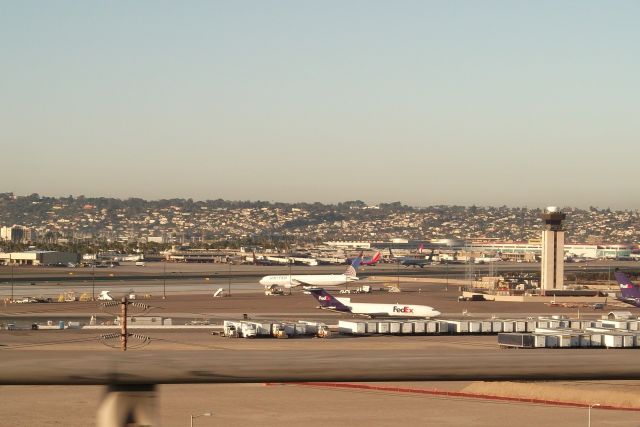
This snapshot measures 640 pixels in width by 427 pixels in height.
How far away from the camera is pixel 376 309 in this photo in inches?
2496

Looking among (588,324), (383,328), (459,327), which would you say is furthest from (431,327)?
(588,324)

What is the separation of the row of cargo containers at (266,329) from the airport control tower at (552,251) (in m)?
44.7

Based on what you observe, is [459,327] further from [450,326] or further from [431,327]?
[431,327]

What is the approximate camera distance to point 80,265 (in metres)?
166

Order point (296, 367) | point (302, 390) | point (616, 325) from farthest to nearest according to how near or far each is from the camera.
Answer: point (616, 325) → point (302, 390) → point (296, 367)

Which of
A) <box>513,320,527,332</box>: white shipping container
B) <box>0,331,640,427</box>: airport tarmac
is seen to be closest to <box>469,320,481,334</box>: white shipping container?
<box>513,320,527,332</box>: white shipping container

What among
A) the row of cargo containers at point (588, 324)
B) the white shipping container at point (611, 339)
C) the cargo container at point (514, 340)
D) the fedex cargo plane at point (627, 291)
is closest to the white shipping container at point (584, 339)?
the white shipping container at point (611, 339)

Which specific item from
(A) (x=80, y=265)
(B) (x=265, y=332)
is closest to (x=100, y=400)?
(B) (x=265, y=332)

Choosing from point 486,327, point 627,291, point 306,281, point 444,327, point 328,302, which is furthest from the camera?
point 306,281

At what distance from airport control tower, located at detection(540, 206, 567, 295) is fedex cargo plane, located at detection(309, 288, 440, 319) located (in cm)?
3060

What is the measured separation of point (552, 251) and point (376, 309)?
35.0 meters

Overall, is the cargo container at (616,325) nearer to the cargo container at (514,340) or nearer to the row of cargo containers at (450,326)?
the row of cargo containers at (450,326)

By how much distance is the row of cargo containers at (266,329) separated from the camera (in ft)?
166

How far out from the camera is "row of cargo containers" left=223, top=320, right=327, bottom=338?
50656 millimetres
